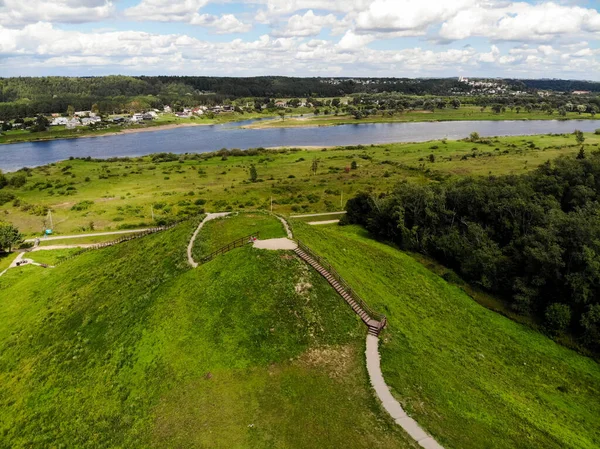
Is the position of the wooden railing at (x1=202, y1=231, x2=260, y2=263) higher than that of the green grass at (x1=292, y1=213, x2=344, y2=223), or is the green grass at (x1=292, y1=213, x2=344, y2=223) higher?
the wooden railing at (x1=202, y1=231, x2=260, y2=263)

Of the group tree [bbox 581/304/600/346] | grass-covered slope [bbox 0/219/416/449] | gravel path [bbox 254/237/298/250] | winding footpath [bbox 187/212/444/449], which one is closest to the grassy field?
grass-covered slope [bbox 0/219/416/449]

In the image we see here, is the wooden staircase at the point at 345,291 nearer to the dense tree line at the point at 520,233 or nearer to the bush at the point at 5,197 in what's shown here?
the dense tree line at the point at 520,233

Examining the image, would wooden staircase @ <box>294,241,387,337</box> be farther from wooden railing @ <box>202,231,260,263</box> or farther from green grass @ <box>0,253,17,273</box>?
green grass @ <box>0,253,17,273</box>

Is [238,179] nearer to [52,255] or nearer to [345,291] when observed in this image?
[52,255]

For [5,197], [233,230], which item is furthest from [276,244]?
[5,197]

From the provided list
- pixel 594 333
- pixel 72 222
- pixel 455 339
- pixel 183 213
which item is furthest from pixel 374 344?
pixel 72 222

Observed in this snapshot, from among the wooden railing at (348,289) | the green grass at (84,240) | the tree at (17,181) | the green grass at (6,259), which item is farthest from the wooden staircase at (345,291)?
the tree at (17,181)
